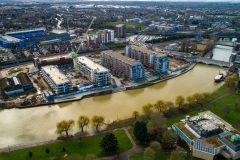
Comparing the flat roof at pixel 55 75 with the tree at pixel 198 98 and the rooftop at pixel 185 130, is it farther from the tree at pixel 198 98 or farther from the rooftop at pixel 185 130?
the tree at pixel 198 98

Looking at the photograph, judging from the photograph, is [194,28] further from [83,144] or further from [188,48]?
[83,144]

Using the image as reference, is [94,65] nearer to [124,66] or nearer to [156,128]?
[124,66]

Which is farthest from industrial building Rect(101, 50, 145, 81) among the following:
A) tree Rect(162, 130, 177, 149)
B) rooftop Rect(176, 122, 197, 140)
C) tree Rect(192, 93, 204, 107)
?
tree Rect(162, 130, 177, 149)

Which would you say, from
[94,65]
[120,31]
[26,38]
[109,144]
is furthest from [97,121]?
[26,38]

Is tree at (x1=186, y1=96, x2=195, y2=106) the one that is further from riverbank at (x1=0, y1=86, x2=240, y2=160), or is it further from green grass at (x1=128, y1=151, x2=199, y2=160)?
green grass at (x1=128, y1=151, x2=199, y2=160)

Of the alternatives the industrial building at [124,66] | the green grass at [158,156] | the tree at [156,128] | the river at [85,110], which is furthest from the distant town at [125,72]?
the tree at [156,128]

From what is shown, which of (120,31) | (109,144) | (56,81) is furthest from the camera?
(120,31)
